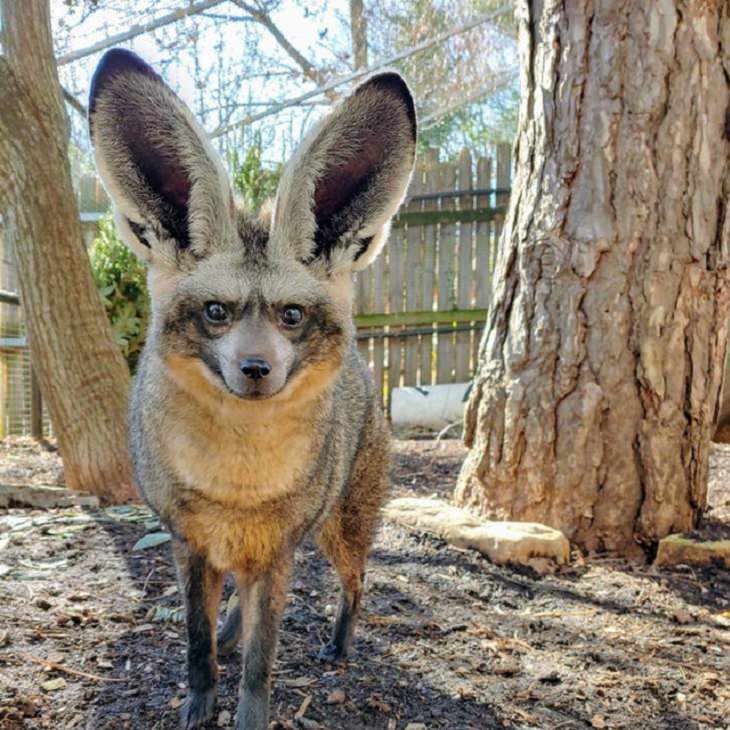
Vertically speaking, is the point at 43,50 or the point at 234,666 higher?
the point at 43,50

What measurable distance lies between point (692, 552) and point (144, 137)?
311cm

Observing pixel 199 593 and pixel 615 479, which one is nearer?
pixel 199 593

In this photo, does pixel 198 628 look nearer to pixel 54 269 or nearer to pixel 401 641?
pixel 401 641

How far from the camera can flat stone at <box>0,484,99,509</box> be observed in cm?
441

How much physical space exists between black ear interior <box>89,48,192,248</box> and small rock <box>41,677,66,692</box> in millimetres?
1401

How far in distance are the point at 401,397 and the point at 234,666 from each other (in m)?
5.79

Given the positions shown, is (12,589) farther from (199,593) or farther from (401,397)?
(401,397)

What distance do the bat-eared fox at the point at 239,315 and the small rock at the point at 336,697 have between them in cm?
28

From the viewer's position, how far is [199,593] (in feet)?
7.68

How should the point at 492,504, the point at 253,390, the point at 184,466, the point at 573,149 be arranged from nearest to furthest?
the point at 253,390, the point at 184,466, the point at 573,149, the point at 492,504

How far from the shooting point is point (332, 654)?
9.29ft

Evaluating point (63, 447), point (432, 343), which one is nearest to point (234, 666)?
point (63, 447)

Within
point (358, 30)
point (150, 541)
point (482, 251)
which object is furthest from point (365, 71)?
point (150, 541)

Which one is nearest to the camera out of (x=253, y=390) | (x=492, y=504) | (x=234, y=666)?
(x=253, y=390)
